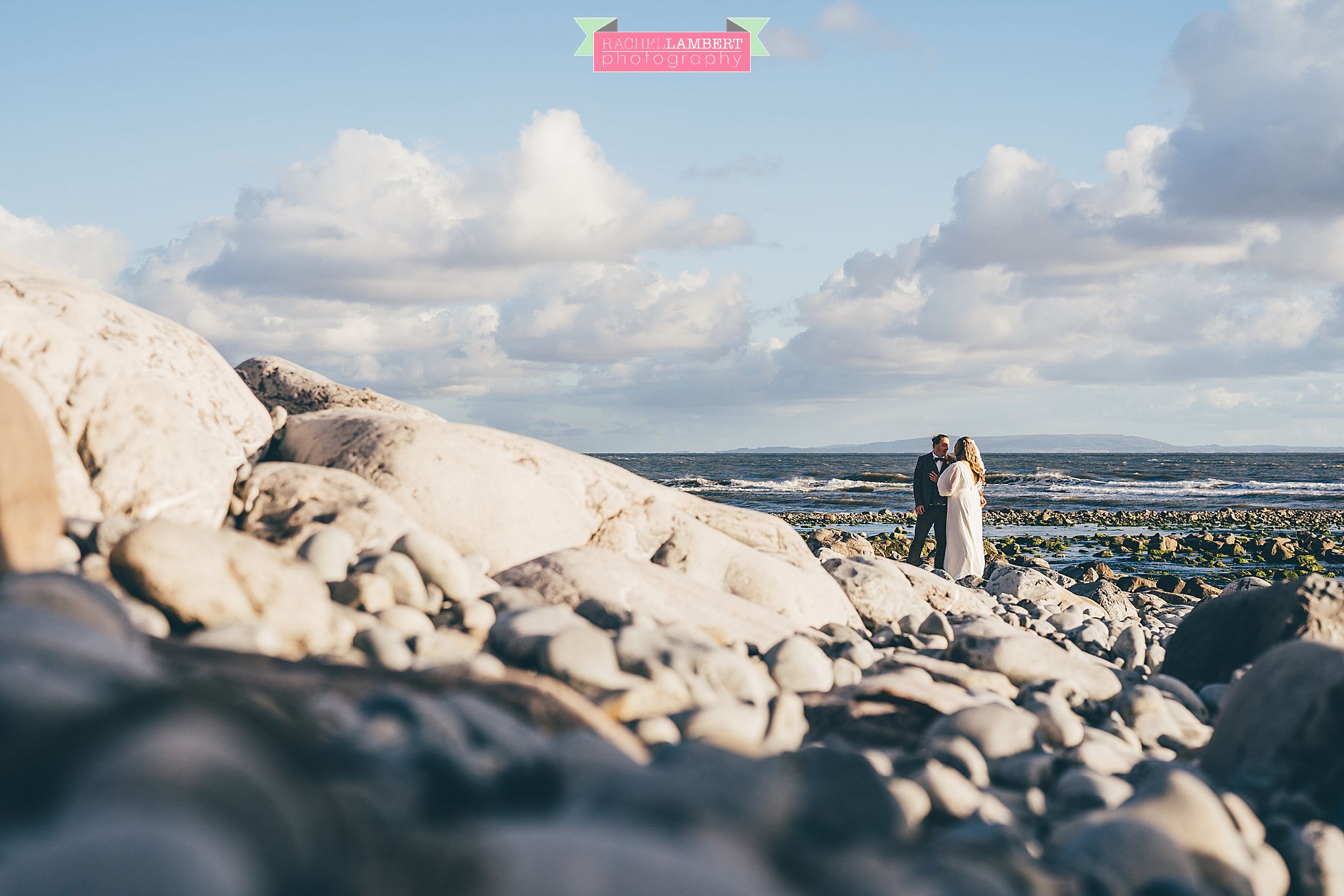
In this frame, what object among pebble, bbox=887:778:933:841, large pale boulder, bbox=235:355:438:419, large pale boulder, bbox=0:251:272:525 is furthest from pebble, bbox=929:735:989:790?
large pale boulder, bbox=235:355:438:419

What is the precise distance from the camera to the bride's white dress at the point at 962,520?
11000 mm

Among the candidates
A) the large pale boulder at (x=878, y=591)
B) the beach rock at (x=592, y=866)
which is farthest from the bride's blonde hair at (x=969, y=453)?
the beach rock at (x=592, y=866)

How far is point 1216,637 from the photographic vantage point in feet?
17.8

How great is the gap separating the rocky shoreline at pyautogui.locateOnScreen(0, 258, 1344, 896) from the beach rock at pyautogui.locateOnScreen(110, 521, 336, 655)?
1 centimetres

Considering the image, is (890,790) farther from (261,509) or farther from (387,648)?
(261,509)

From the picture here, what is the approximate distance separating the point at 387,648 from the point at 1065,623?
650 cm

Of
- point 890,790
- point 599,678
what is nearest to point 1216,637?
point 890,790

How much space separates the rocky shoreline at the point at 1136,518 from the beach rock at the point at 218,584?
21.0 m

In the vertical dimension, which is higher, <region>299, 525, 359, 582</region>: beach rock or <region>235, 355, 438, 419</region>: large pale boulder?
<region>235, 355, 438, 419</region>: large pale boulder

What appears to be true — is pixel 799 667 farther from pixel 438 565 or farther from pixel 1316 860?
pixel 1316 860

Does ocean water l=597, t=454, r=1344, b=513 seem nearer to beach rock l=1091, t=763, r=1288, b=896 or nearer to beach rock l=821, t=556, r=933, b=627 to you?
beach rock l=821, t=556, r=933, b=627

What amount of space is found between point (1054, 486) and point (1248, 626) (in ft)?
131

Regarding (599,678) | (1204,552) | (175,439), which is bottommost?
(1204,552)

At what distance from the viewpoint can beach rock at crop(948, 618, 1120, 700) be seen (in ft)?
15.2
